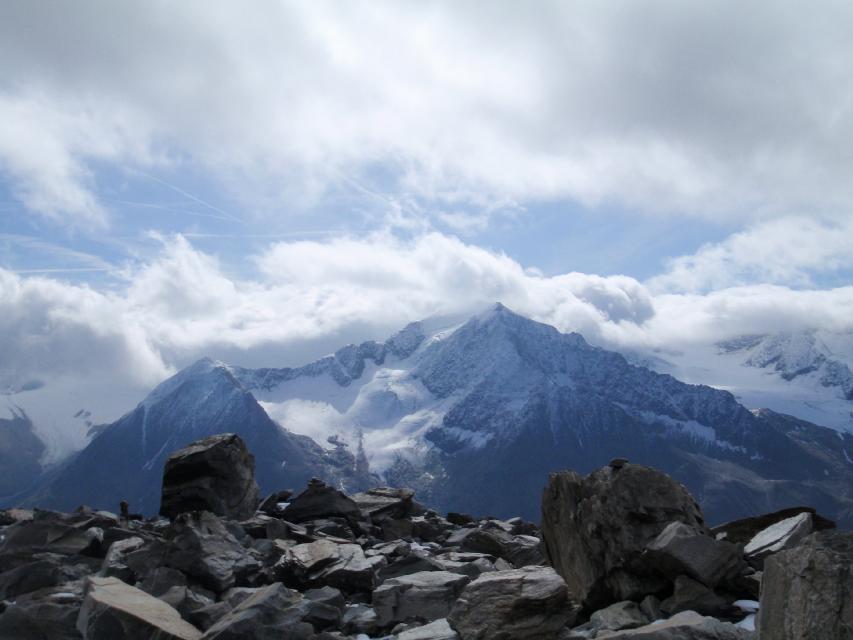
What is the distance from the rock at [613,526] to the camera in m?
16.8

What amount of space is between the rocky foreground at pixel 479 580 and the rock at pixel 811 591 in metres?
0.02

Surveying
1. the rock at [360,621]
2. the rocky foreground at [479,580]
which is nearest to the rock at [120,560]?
the rocky foreground at [479,580]

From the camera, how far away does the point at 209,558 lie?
67.1 ft

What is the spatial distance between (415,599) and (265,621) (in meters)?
4.04

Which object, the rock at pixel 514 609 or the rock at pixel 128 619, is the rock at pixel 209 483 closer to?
the rock at pixel 128 619

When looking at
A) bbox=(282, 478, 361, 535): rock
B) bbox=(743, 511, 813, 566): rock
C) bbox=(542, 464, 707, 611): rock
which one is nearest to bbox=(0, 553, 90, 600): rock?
bbox=(282, 478, 361, 535): rock

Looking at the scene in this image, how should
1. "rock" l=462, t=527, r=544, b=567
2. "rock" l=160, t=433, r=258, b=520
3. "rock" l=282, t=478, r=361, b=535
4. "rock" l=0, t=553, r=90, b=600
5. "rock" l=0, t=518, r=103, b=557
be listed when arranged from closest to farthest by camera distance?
"rock" l=0, t=553, r=90, b=600 → "rock" l=0, t=518, r=103, b=557 → "rock" l=462, t=527, r=544, b=567 → "rock" l=282, t=478, r=361, b=535 → "rock" l=160, t=433, r=258, b=520

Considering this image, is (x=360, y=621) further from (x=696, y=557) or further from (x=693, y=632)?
(x=693, y=632)

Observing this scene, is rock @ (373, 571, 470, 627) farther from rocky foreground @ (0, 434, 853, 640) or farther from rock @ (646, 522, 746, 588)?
rock @ (646, 522, 746, 588)

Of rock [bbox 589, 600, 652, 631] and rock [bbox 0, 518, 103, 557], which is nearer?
rock [bbox 589, 600, 652, 631]

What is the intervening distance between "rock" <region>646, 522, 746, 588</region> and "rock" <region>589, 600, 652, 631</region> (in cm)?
107

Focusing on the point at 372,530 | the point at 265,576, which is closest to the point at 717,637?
the point at 265,576

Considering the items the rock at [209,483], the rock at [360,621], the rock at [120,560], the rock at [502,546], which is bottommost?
Answer: the rock at [360,621]

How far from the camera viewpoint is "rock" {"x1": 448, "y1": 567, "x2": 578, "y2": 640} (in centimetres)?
1400
